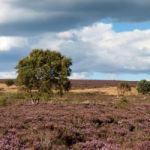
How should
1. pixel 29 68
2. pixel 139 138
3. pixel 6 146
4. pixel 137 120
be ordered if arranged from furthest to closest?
pixel 29 68, pixel 137 120, pixel 139 138, pixel 6 146

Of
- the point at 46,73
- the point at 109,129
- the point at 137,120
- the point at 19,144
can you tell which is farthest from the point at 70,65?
the point at 19,144

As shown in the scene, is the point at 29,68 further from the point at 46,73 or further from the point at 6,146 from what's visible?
the point at 6,146

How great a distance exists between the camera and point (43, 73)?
64.8m

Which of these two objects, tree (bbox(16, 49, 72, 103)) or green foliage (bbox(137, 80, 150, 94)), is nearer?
tree (bbox(16, 49, 72, 103))

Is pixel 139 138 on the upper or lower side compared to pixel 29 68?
lower

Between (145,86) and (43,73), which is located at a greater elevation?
(43,73)

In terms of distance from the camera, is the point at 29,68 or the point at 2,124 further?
the point at 29,68

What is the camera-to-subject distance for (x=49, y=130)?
17.7 m

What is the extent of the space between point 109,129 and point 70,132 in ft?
9.57

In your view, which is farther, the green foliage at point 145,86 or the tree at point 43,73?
the green foliage at point 145,86

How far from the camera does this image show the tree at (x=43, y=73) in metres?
63.9

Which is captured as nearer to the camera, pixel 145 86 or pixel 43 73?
pixel 43 73

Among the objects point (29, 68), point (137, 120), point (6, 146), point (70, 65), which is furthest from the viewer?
point (70, 65)

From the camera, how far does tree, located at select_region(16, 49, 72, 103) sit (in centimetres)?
6391
